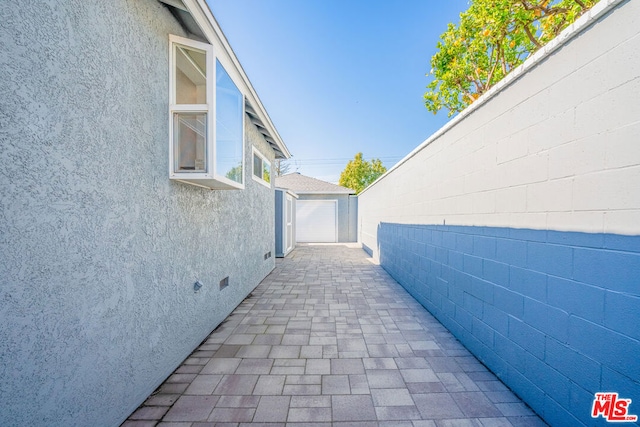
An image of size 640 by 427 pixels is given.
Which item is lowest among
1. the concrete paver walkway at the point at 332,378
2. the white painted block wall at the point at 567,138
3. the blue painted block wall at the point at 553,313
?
the concrete paver walkway at the point at 332,378

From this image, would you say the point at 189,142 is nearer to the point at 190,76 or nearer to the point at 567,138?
the point at 190,76

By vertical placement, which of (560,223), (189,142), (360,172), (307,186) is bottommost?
(560,223)

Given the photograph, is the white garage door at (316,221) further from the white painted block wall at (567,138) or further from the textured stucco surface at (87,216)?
the textured stucco surface at (87,216)

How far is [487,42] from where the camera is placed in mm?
7418

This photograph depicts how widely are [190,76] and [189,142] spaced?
3.23 ft

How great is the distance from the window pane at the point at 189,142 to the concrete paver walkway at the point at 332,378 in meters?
2.15

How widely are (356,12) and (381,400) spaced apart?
35.1 feet

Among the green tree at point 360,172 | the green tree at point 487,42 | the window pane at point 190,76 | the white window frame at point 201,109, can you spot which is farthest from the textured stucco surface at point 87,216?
the green tree at point 360,172

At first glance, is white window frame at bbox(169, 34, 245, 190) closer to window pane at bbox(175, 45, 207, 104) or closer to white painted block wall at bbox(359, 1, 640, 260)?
window pane at bbox(175, 45, 207, 104)

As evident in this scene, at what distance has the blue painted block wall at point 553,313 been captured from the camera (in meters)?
1.43

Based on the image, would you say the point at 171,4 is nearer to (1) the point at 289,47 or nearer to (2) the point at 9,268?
(2) the point at 9,268

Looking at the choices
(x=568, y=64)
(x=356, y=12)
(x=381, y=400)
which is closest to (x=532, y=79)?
(x=568, y=64)

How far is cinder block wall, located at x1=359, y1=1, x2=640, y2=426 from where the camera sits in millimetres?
1428

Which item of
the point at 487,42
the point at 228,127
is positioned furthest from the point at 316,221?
the point at 228,127
